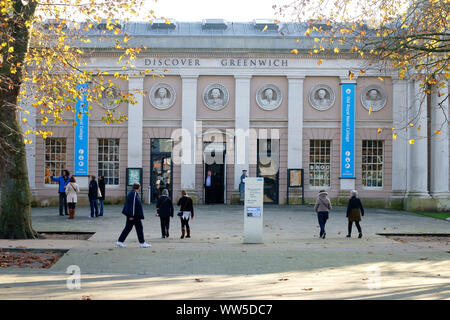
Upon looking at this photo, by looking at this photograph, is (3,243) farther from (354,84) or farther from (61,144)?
(354,84)

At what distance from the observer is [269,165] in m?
28.1

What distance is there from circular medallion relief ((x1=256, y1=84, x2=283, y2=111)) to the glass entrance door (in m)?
1.87

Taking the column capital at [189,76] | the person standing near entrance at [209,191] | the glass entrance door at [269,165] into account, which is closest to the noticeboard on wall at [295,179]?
the glass entrance door at [269,165]

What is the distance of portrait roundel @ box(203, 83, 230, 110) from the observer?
28.1 meters

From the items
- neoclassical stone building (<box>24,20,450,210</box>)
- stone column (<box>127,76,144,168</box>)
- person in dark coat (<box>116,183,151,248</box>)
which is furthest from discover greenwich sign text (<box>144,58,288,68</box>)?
person in dark coat (<box>116,183,151,248</box>)

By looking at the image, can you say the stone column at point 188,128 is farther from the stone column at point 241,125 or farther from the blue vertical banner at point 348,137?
the blue vertical banner at point 348,137

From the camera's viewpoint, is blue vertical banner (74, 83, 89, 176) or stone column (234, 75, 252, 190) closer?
blue vertical banner (74, 83, 89, 176)

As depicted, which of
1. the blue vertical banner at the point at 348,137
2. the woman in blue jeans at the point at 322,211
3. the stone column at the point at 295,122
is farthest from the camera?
the stone column at the point at 295,122

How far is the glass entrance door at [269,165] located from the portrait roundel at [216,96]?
2.88 meters

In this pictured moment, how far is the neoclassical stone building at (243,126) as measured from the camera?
27703 mm

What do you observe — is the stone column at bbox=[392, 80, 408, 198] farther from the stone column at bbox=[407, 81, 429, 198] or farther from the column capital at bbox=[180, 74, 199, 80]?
the column capital at bbox=[180, 74, 199, 80]

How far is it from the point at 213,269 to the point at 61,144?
19270 millimetres

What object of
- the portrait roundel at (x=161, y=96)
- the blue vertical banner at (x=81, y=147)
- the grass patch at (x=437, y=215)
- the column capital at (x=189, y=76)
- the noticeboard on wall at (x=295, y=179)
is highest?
the column capital at (x=189, y=76)

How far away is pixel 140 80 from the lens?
1100 inches
